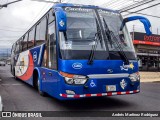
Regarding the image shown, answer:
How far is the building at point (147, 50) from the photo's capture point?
127 ft

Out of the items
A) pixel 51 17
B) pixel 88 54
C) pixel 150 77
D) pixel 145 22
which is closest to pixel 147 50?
pixel 150 77

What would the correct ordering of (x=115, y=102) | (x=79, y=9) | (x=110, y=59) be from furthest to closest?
(x=115, y=102) → (x=79, y=9) → (x=110, y=59)

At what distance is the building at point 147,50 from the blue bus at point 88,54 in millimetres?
30298

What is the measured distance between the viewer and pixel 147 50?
40469 millimetres

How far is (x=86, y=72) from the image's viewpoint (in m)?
7.39

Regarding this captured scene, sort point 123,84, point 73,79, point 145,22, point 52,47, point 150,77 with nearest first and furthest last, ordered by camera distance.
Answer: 1. point 73,79
2. point 123,84
3. point 52,47
4. point 145,22
5. point 150,77

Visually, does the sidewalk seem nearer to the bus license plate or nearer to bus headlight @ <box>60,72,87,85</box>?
the bus license plate

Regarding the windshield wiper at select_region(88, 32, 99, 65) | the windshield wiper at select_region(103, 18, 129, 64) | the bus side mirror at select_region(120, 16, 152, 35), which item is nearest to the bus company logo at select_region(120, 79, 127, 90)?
the windshield wiper at select_region(103, 18, 129, 64)

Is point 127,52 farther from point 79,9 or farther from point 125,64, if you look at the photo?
point 79,9

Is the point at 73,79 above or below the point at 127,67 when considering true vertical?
below

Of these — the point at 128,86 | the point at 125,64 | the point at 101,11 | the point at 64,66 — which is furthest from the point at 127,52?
the point at 64,66

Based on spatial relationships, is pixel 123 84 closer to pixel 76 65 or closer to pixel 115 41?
pixel 115 41

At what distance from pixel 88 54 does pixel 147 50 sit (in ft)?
113

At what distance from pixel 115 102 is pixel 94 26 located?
2763mm
